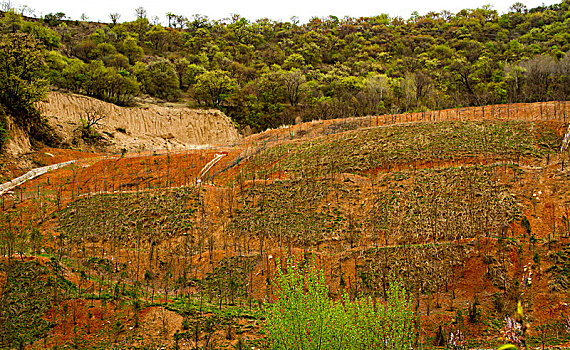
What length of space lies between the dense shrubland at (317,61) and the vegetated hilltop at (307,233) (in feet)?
54.2

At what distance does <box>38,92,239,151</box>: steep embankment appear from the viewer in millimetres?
41375

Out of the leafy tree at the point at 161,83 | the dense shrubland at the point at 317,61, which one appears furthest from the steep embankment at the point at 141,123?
the leafy tree at the point at 161,83

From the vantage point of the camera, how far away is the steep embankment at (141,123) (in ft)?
136

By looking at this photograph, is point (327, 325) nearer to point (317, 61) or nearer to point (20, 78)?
point (20, 78)

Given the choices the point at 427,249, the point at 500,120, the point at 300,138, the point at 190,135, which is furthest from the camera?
the point at 190,135

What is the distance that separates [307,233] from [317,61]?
6985cm

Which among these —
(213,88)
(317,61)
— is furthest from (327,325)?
(317,61)

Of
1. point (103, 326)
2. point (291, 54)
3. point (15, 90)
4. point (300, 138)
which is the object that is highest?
point (291, 54)

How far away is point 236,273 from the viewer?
1650 centimetres

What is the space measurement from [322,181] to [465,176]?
6419 mm

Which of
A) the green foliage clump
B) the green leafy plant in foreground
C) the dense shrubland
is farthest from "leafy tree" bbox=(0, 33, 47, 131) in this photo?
the green leafy plant in foreground

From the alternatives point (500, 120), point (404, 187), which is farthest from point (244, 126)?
point (404, 187)

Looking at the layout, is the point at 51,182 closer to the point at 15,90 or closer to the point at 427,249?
the point at 15,90

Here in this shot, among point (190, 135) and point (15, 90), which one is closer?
point (15, 90)
